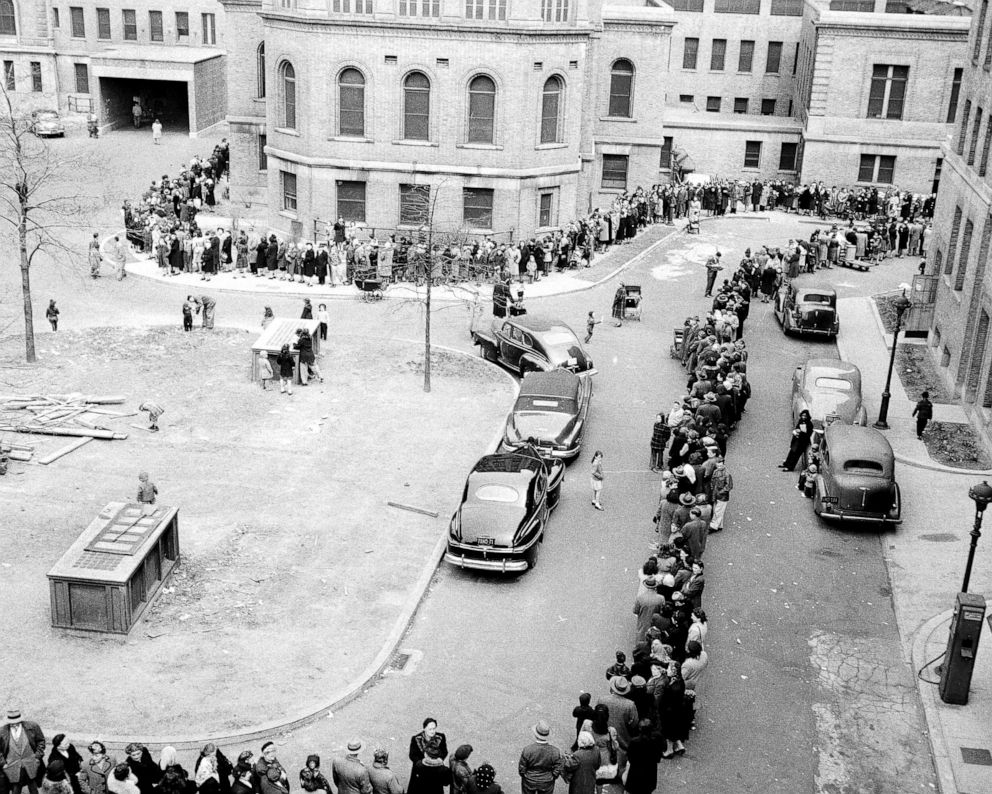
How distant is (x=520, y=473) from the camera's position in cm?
2252

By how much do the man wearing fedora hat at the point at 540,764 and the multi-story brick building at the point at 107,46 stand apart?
57.6 meters

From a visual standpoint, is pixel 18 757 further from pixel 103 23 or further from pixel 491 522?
pixel 103 23

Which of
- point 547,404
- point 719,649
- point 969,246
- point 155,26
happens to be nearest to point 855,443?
point 547,404

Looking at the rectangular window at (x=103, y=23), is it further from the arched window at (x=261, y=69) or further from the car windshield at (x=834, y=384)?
the car windshield at (x=834, y=384)

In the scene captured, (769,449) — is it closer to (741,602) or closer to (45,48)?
(741,602)

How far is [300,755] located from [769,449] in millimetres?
15402

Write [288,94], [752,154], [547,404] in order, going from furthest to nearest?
[752,154] < [288,94] < [547,404]

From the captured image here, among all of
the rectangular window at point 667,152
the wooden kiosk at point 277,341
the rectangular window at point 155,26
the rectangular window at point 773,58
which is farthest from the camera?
the rectangular window at point 155,26

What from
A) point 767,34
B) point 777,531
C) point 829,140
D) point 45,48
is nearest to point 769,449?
point 777,531

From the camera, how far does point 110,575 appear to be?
1834cm

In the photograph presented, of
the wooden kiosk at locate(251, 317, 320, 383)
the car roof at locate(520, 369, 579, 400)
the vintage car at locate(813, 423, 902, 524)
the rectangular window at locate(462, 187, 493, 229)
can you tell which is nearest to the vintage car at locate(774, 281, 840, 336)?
the car roof at locate(520, 369, 579, 400)

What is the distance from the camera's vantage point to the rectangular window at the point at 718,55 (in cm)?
6644

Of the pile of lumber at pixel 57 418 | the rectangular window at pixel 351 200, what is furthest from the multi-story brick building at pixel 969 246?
the pile of lumber at pixel 57 418

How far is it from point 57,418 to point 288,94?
20.6 metres
